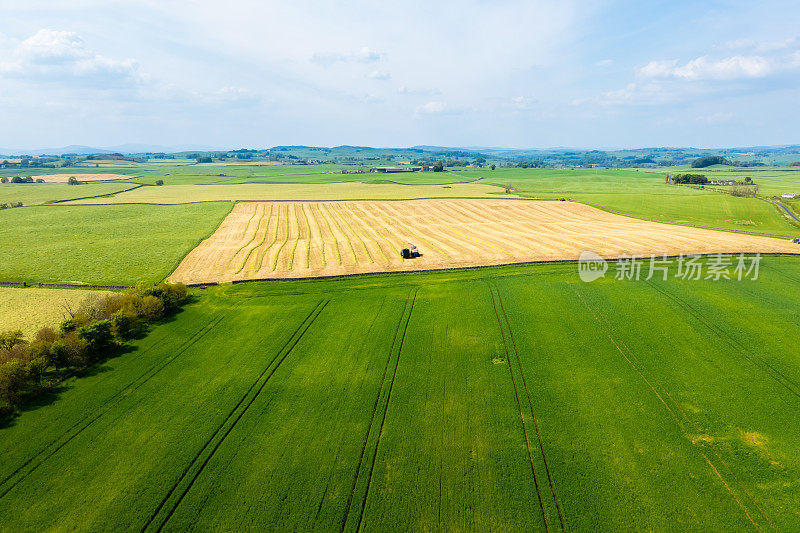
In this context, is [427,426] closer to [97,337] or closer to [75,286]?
[97,337]

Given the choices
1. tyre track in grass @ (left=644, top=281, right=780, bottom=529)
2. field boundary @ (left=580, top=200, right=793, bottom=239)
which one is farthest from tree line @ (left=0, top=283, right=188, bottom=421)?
field boundary @ (left=580, top=200, right=793, bottom=239)

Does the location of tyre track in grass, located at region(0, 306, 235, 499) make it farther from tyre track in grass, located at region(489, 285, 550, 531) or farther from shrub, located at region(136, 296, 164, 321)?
tyre track in grass, located at region(489, 285, 550, 531)

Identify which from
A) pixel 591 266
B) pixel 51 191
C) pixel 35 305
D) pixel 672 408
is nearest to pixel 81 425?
pixel 35 305

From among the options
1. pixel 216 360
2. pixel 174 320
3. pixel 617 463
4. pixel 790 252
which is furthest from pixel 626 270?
pixel 174 320

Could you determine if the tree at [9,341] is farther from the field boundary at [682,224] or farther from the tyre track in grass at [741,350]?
the field boundary at [682,224]

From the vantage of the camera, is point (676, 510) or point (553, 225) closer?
point (676, 510)

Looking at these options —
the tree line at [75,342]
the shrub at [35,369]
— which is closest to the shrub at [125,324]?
the tree line at [75,342]

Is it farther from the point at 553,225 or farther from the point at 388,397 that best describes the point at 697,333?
the point at 553,225
